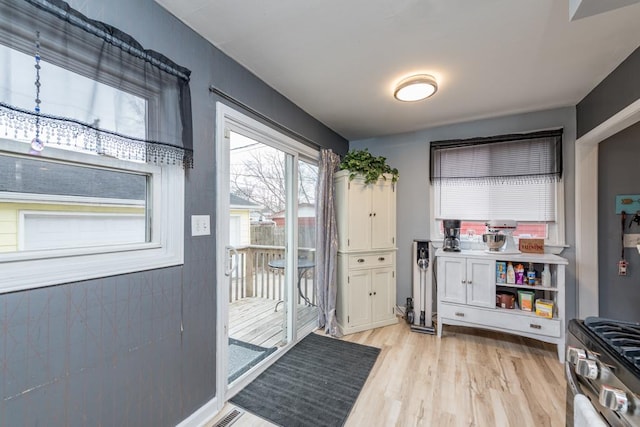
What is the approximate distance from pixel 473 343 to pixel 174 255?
9.42 feet

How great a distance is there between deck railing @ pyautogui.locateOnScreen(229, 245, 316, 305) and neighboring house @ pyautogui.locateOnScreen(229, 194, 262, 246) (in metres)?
0.10

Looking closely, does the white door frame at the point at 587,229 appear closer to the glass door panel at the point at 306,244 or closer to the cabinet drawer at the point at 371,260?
the cabinet drawer at the point at 371,260

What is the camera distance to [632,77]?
1.76 meters

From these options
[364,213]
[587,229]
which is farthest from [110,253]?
[587,229]

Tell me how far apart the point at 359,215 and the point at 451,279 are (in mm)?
1170

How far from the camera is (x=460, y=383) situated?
1.98 metres

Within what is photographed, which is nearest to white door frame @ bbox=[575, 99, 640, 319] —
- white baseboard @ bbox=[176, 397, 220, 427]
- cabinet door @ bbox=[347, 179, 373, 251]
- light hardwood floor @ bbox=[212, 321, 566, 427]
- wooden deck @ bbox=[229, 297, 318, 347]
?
light hardwood floor @ bbox=[212, 321, 566, 427]

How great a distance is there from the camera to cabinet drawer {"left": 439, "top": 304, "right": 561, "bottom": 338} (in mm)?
2334

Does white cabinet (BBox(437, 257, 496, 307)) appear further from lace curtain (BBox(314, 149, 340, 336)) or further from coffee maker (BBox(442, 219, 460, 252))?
lace curtain (BBox(314, 149, 340, 336))

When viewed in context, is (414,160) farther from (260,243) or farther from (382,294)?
(260,243)

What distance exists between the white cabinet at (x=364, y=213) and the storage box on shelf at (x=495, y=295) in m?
0.67

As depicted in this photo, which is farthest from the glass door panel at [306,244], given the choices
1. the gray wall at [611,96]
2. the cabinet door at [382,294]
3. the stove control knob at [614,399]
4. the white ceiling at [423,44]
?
the gray wall at [611,96]

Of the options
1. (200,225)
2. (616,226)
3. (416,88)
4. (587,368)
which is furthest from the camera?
(616,226)

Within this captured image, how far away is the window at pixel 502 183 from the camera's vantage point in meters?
2.71
